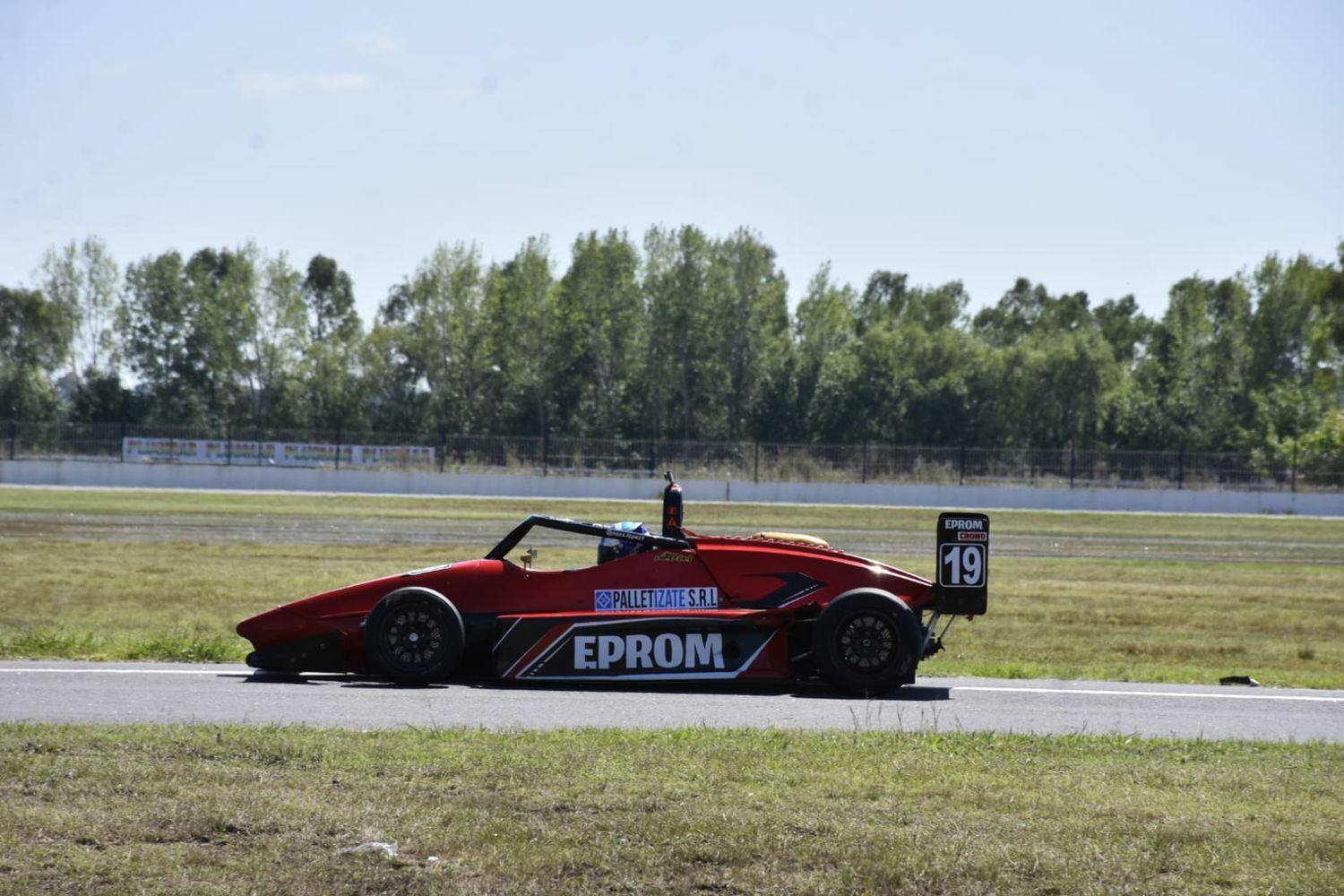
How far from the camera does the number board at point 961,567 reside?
33.6 ft

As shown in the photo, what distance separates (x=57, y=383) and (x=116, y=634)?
6921 centimetres

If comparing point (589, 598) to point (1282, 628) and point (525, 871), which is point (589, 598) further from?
point (1282, 628)

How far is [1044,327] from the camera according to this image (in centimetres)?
9138

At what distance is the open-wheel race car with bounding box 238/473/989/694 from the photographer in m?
9.91

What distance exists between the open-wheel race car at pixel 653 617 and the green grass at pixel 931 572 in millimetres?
1915

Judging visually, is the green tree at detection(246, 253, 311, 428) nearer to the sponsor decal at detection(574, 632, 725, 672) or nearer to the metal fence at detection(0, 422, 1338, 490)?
the metal fence at detection(0, 422, 1338, 490)

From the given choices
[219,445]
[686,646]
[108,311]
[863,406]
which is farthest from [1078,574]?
[108,311]

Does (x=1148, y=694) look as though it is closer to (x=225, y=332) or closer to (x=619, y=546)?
(x=619, y=546)

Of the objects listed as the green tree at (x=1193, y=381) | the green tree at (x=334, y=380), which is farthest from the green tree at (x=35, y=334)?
the green tree at (x=1193, y=381)

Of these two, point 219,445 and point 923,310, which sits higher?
point 923,310

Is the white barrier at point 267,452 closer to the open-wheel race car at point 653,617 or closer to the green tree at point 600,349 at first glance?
the green tree at point 600,349

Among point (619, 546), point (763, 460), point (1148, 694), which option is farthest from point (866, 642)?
point (763, 460)

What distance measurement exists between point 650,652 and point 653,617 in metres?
0.24

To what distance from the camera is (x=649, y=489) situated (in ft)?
160
